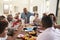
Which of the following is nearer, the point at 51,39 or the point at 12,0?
the point at 51,39

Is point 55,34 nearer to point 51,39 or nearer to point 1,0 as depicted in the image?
point 51,39

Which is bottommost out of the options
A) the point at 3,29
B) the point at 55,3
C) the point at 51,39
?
the point at 51,39

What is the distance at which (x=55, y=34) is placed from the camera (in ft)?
6.88

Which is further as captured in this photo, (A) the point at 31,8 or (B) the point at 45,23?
(A) the point at 31,8

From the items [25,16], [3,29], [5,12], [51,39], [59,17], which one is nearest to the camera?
[3,29]

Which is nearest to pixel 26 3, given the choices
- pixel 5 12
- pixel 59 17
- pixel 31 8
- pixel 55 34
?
pixel 31 8

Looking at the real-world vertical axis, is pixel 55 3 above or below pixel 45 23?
above

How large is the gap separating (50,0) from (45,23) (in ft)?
14.7

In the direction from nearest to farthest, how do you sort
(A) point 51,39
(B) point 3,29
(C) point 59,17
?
1. (B) point 3,29
2. (A) point 51,39
3. (C) point 59,17

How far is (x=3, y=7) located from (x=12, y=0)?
0.47 meters

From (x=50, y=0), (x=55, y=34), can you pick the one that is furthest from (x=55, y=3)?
(x=55, y=34)

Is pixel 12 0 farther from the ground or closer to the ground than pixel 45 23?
farther from the ground

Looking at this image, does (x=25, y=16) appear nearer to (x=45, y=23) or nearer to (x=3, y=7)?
(x=3, y=7)

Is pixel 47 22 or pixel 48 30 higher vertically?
pixel 47 22
